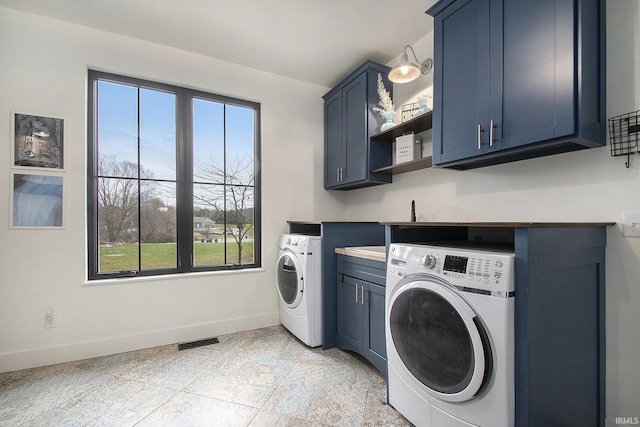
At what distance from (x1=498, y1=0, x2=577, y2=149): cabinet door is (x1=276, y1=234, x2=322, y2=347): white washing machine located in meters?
1.56

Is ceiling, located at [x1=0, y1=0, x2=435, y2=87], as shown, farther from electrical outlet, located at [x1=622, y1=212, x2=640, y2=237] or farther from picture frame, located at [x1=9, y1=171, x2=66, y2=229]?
electrical outlet, located at [x1=622, y1=212, x2=640, y2=237]

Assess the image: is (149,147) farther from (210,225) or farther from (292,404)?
(292,404)

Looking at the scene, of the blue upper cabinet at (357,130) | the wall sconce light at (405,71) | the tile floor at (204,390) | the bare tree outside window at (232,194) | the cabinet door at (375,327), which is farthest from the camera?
the bare tree outside window at (232,194)

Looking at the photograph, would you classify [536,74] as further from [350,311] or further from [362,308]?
[350,311]

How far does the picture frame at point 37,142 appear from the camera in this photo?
7.04ft

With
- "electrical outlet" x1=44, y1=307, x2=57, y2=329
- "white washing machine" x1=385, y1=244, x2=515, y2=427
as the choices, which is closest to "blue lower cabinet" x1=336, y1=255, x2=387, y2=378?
"white washing machine" x1=385, y1=244, x2=515, y2=427

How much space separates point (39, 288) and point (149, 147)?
140 centimetres

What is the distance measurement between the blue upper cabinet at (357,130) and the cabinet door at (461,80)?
824mm

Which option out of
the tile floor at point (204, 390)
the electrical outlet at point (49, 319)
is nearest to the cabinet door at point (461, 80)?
the tile floor at point (204, 390)

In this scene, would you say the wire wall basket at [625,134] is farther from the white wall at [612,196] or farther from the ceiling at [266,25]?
the ceiling at [266,25]

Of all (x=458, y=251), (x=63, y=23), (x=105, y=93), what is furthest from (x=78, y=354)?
(x=458, y=251)

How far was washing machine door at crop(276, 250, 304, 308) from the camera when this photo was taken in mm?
2494

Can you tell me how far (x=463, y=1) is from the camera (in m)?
1.76

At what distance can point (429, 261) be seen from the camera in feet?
4.40
